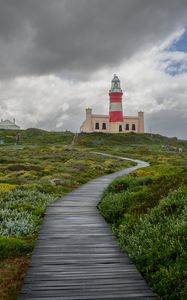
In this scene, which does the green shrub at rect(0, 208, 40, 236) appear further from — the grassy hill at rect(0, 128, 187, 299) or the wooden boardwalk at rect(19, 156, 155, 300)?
the wooden boardwalk at rect(19, 156, 155, 300)

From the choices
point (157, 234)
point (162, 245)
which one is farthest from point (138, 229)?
A: point (162, 245)

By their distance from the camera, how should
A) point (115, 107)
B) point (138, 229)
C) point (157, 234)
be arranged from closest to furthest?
point (157, 234)
point (138, 229)
point (115, 107)

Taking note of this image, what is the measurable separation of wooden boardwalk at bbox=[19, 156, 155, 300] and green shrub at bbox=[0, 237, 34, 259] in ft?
1.17

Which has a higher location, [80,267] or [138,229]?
[138,229]

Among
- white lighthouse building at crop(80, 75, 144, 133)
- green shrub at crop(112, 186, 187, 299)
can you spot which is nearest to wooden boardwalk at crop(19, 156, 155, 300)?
green shrub at crop(112, 186, 187, 299)

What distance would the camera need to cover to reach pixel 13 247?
1142cm

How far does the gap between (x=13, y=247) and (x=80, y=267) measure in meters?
2.97

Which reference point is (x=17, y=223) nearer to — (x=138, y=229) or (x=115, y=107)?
(x=138, y=229)

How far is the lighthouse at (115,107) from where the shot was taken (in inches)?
5374

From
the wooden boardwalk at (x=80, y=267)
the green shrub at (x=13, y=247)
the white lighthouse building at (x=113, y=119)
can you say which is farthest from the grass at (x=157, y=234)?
the white lighthouse building at (x=113, y=119)

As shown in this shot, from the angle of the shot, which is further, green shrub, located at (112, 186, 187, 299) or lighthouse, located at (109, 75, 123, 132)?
lighthouse, located at (109, 75, 123, 132)

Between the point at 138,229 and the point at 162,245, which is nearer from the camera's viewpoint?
the point at 162,245

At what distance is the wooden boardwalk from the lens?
767 centimetres

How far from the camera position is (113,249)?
10797mm
